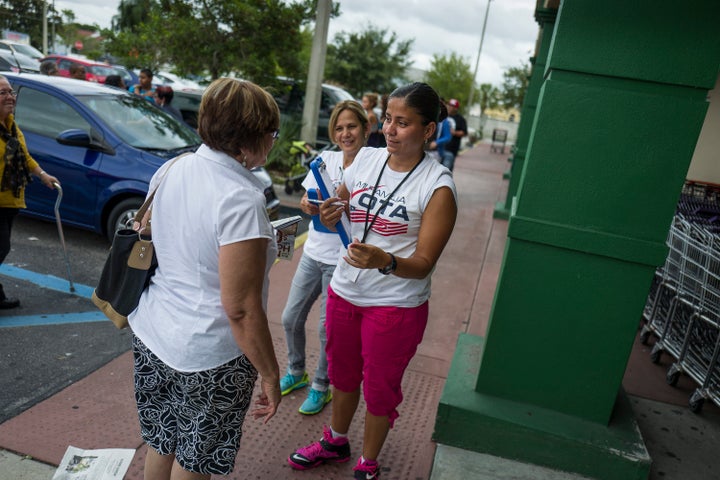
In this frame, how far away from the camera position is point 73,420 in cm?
310

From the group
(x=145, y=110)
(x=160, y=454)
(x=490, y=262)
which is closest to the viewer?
(x=160, y=454)

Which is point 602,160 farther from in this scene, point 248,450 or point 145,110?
point 145,110

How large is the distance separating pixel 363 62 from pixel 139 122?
28726mm

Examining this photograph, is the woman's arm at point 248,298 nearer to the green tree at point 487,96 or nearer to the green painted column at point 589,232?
the green painted column at point 589,232

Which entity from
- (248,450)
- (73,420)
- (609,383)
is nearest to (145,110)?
(73,420)

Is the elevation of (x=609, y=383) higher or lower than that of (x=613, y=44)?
lower

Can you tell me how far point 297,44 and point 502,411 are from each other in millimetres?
10190

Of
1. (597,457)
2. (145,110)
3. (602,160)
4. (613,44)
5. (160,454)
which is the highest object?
(613,44)

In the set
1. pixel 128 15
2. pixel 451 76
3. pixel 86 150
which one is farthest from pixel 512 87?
pixel 86 150

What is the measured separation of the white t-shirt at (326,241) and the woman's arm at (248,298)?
129 cm

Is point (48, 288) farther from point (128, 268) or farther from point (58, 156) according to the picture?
point (128, 268)

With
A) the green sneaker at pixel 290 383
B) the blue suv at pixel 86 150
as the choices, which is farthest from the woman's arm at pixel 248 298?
the blue suv at pixel 86 150

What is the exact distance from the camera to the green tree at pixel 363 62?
3319 cm

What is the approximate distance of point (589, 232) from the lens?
285 centimetres
